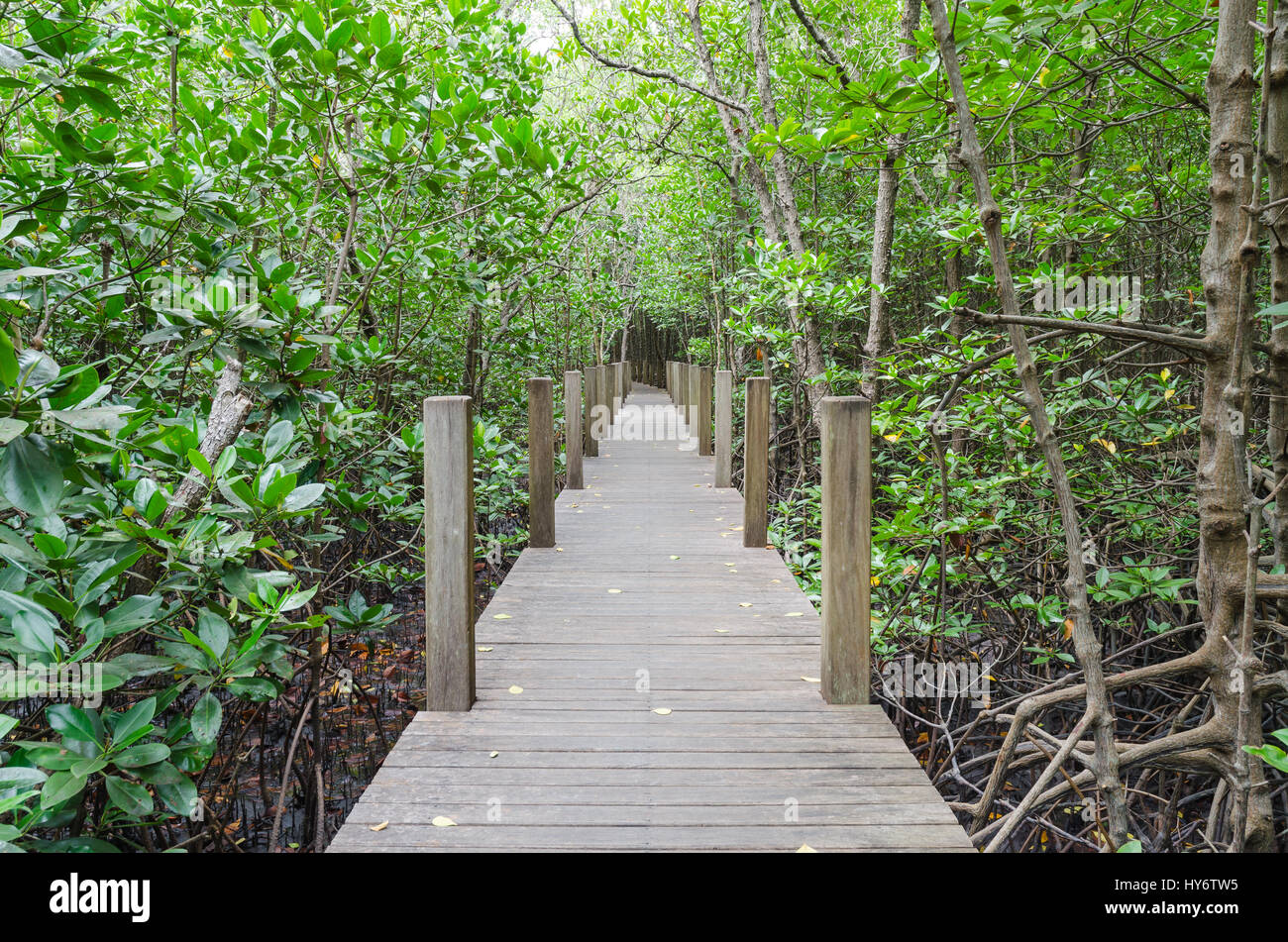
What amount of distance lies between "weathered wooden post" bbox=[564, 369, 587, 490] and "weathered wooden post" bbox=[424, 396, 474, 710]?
5.20 meters

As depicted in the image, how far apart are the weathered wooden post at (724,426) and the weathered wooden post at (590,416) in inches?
122

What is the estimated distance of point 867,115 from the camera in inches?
113

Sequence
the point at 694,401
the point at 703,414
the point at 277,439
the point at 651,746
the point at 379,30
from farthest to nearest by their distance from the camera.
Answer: the point at 694,401
the point at 703,414
the point at 379,30
the point at 651,746
the point at 277,439

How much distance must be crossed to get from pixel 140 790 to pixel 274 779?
4.00 metres

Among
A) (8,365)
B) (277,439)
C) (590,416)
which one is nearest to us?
(8,365)

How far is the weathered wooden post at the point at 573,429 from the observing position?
8.16 metres

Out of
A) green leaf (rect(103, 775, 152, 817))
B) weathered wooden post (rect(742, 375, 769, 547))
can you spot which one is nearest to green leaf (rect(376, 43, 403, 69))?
green leaf (rect(103, 775, 152, 817))

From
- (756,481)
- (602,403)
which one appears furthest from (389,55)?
(602,403)

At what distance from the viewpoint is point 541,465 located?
5.52 m

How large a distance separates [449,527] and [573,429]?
527cm

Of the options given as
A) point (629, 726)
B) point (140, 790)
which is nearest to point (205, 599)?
point (140, 790)

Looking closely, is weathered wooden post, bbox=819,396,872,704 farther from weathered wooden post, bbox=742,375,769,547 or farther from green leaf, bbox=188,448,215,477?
weathered wooden post, bbox=742,375,769,547

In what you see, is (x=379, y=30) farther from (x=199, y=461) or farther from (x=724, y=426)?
(x=724, y=426)
